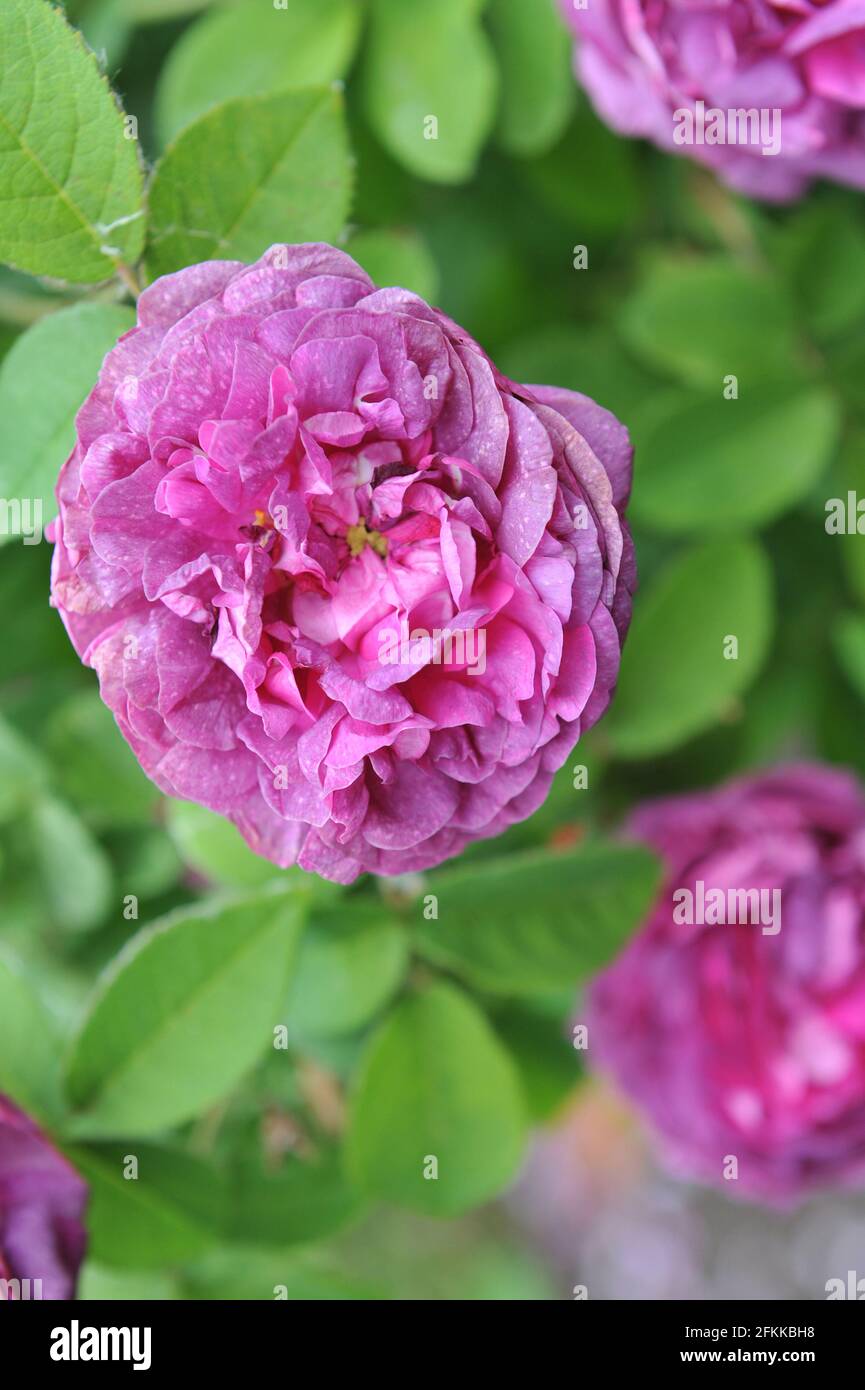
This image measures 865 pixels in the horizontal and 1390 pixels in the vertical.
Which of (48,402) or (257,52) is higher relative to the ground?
(257,52)

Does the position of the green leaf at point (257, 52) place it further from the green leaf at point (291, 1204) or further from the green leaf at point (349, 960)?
the green leaf at point (291, 1204)

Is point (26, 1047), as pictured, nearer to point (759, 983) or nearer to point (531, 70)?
point (759, 983)

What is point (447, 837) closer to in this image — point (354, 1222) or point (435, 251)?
point (354, 1222)

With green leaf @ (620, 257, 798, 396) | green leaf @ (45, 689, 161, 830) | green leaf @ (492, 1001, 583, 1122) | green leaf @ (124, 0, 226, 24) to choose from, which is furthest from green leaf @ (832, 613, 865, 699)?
green leaf @ (124, 0, 226, 24)

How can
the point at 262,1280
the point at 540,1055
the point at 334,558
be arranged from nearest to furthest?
the point at 334,558 < the point at 262,1280 < the point at 540,1055

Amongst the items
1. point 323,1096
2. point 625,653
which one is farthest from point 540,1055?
point 625,653
